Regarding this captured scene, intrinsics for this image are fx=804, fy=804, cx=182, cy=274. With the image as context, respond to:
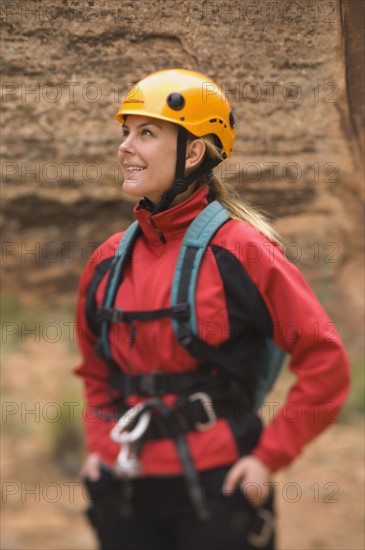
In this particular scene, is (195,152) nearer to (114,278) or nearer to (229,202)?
(229,202)

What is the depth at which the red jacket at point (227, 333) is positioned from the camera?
7.20ft

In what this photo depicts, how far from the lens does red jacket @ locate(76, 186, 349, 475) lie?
220cm

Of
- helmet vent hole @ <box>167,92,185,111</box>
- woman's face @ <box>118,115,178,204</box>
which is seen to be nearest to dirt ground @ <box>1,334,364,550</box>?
woman's face @ <box>118,115,178,204</box>

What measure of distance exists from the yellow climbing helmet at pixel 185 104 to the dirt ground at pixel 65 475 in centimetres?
250

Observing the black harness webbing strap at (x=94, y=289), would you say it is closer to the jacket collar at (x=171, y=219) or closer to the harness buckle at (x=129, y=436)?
the jacket collar at (x=171, y=219)

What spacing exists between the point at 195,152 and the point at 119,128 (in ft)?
9.73

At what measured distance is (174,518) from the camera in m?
2.23

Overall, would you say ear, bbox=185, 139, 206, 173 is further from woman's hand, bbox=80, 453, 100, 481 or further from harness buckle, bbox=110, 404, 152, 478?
woman's hand, bbox=80, 453, 100, 481

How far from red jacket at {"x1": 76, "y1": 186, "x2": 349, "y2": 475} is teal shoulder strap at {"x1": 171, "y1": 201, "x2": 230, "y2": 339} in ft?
0.07

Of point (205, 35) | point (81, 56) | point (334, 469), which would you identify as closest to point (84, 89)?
point (81, 56)

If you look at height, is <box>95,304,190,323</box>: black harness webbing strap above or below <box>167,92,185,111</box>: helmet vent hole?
below

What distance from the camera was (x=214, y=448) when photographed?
7.20ft

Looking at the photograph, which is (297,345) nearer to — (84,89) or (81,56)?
(81,56)

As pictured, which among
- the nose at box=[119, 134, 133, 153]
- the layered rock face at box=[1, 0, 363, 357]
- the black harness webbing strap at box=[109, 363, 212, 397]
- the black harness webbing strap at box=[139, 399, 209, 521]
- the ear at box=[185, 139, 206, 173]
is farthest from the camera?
the layered rock face at box=[1, 0, 363, 357]
